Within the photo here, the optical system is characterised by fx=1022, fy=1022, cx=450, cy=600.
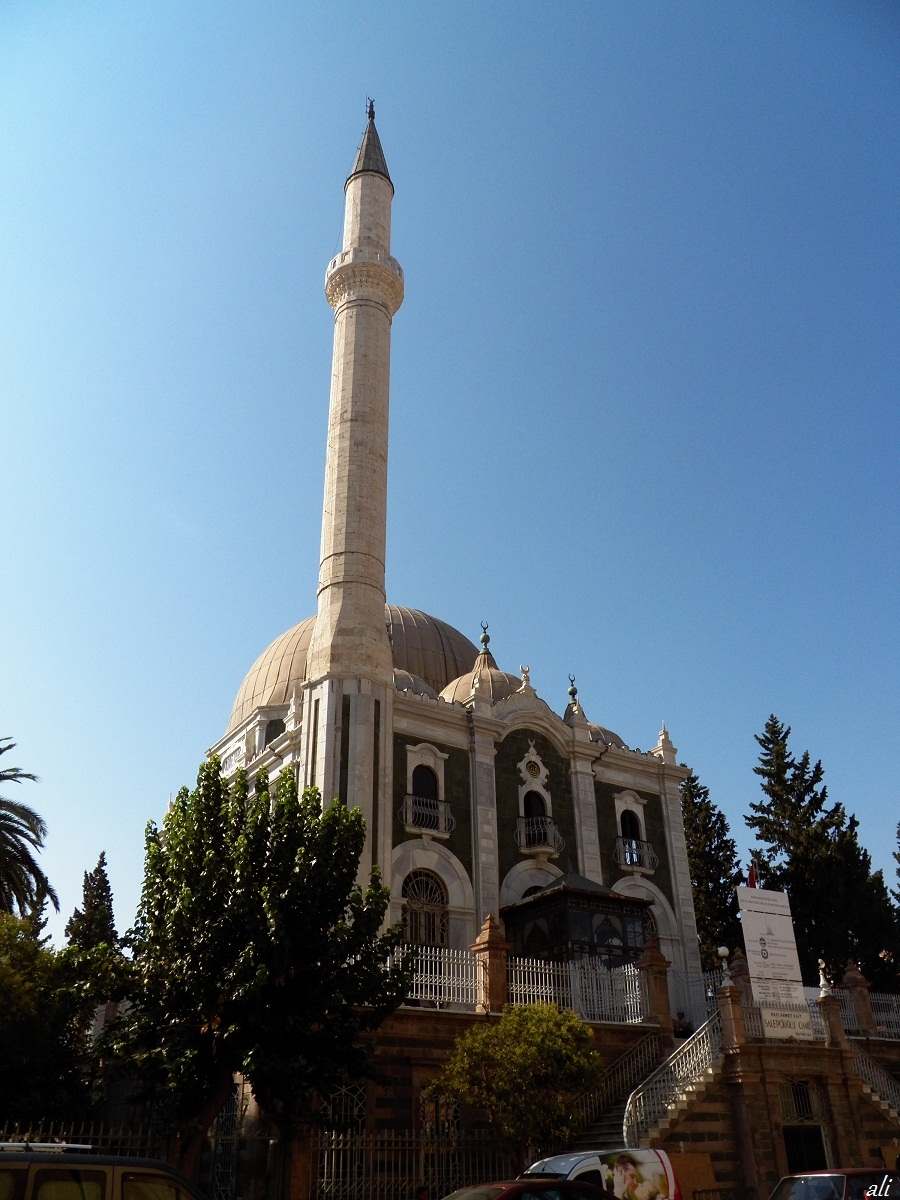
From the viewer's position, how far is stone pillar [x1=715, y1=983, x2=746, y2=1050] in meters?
19.7

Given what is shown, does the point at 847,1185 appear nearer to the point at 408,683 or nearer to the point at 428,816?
the point at 428,816

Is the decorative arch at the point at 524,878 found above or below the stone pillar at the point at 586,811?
below

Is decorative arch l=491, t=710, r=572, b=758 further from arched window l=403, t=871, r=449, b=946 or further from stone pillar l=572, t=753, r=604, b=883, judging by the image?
arched window l=403, t=871, r=449, b=946

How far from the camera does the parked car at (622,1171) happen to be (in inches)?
524

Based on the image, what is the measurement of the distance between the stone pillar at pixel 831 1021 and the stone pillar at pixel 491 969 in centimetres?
686

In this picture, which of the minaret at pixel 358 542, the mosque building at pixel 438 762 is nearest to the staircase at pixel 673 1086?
the mosque building at pixel 438 762

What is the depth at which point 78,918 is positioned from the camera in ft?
166

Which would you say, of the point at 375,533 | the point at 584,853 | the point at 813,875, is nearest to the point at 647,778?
the point at 584,853

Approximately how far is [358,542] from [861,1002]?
1765cm

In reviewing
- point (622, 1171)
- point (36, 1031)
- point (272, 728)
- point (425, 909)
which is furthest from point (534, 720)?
point (622, 1171)

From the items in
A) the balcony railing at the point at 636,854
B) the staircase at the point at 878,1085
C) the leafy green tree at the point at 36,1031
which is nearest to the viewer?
the leafy green tree at the point at 36,1031

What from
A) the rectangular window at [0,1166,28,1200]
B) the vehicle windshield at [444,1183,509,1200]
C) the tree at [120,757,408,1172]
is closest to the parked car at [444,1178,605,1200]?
the vehicle windshield at [444,1183,509,1200]

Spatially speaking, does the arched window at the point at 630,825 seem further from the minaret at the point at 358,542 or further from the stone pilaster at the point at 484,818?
the minaret at the point at 358,542

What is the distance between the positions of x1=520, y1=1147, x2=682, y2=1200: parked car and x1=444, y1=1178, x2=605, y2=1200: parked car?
2.50 metres
